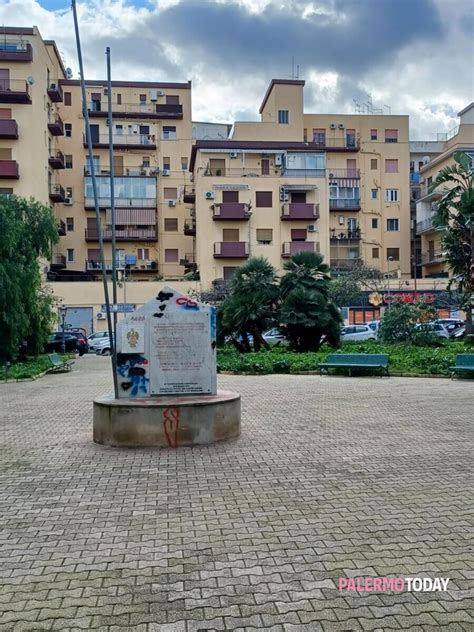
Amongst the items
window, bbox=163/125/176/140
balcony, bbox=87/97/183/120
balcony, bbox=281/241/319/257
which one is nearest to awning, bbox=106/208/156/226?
window, bbox=163/125/176/140

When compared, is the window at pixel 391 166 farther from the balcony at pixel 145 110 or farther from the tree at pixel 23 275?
the tree at pixel 23 275

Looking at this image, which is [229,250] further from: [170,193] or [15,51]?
[15,51]

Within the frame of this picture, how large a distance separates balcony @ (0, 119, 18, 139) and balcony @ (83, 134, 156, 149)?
8.88 metres

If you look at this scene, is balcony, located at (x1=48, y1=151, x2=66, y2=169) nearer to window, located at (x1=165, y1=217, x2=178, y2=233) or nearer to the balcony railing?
the balcony railing

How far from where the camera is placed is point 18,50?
43375 millimetres

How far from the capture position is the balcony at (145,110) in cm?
5216

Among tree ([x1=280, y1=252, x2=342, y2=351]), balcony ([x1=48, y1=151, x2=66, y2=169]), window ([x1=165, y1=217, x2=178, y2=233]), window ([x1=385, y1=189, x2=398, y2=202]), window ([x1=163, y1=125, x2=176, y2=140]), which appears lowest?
tree ([x1=280, y1=252, x2=342, y2=351])

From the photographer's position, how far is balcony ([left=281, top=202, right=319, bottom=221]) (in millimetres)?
47250

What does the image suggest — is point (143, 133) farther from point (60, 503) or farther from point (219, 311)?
point (60, 503)

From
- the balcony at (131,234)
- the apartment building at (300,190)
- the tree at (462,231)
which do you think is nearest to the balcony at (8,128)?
the balcony at (131,234)

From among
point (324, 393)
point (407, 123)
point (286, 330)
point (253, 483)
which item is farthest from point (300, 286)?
point (407, 123)

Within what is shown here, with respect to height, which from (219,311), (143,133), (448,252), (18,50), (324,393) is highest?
(18,50)

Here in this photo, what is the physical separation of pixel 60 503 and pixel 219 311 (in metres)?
19.4

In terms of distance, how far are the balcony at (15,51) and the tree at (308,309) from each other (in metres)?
30.1
